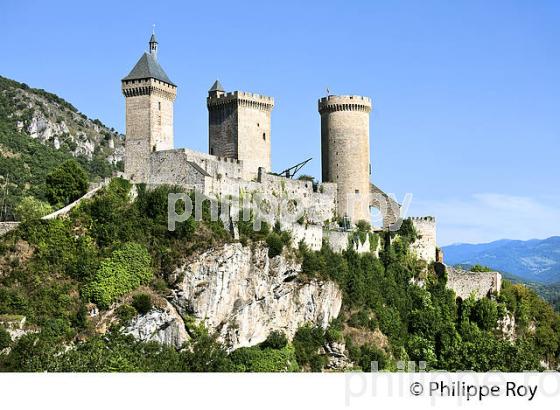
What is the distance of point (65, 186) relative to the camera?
47.0m

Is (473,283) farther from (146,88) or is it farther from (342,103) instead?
(146,88)

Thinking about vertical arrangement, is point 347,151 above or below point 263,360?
above

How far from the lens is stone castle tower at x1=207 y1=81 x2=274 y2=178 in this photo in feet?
176

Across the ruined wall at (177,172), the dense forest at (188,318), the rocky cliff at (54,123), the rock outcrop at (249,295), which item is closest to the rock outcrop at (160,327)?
the dense forest at (188,318)

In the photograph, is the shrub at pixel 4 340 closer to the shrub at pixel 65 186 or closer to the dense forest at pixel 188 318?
the dense forest at pixel 188 318

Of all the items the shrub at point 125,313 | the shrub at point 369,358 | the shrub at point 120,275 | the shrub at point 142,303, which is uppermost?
the shrub at point 120,275

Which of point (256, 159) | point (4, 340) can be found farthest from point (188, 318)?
point (256, 159)

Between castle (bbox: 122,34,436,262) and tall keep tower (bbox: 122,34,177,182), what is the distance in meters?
0.05

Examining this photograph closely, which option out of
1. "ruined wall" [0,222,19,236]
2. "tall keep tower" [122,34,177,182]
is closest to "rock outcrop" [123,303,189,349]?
"ruined wall" [0,222,19,236]

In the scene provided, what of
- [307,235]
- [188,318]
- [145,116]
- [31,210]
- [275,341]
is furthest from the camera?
[307,235]

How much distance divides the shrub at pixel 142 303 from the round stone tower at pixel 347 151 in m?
20.4

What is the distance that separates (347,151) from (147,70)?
52.6ft

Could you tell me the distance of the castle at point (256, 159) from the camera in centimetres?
4738

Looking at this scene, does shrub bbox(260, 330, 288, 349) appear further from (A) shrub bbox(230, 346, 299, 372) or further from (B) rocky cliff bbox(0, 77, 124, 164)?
(B) rocky cliff bbox(0, 77, 124, 164)
